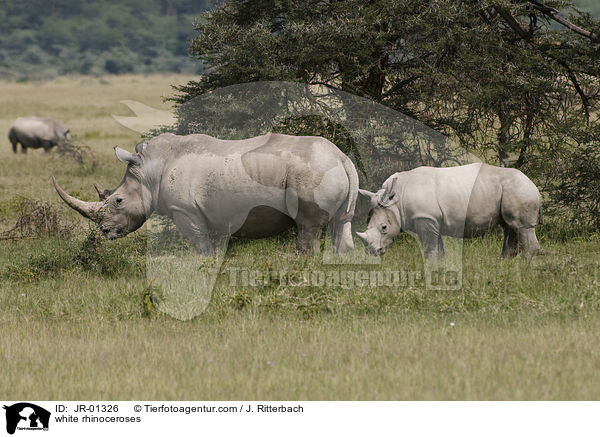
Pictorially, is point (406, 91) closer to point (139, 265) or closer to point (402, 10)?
point (402, 10)

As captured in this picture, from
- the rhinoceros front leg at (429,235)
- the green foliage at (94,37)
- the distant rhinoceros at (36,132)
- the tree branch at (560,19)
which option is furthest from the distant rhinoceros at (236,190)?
the green foliage at (94,37)

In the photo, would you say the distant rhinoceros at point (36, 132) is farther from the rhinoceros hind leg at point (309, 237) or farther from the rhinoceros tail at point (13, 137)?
the rhinoceros hind leg at point (309, 237)

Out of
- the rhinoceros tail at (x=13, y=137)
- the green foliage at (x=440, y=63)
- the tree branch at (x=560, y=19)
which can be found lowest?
the rhinoceros tail at (x=13, y=137)

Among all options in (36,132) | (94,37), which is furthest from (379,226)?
(94,37)

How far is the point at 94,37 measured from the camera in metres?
112

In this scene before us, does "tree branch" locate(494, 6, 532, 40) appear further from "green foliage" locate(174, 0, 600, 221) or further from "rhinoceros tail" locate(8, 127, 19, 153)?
"rhinoceros tail" locate(8, 127, 19, 153)

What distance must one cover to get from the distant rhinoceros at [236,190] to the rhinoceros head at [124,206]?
12mm

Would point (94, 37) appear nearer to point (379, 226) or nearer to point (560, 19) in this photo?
point (560, 19)

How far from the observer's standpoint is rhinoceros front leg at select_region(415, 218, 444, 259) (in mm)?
9875

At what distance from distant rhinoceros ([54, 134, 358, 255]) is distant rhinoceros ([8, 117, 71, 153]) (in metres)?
19.0

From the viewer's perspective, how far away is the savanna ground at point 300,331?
629 centimetres

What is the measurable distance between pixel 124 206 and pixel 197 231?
38.1 inches

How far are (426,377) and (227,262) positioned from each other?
4.02 metres

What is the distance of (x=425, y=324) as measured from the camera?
25.7ft
